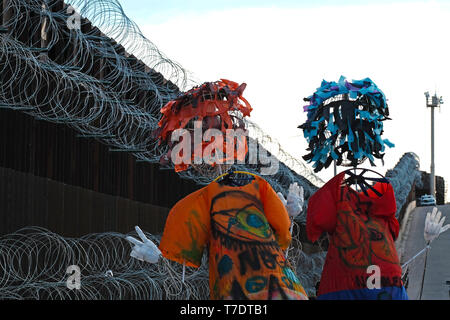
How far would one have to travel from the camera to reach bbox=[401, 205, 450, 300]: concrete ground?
1357 centimetres

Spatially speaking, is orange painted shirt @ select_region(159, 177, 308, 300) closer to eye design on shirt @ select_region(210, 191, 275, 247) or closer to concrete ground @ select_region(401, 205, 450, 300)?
eye design on shirt @ select_region(210, 191, 275, 247)

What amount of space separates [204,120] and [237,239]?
0.69 meters

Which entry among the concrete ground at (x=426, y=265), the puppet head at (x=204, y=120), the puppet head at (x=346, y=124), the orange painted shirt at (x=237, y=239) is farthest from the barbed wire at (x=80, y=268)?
the concrete ground at (x=426, y=265)

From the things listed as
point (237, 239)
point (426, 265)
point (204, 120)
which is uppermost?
point (204, 120)

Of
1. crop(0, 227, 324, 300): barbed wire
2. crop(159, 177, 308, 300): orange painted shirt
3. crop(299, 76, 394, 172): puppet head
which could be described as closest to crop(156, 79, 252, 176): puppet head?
crop(159, 177, 308, 300): orange painted shirt

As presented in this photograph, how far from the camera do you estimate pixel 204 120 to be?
3.81 m

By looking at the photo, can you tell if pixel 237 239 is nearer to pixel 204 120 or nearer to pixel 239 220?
pixel 239 220

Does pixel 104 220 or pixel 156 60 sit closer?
pixel 156 60

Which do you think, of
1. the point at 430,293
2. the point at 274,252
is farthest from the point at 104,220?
the point at 274,252

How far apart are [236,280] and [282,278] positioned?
0.19m

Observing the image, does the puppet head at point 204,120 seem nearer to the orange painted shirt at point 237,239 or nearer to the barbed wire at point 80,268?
the orange painted shirt at point 237,239

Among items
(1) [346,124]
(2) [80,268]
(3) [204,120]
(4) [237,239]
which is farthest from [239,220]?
(2) [80,268]
